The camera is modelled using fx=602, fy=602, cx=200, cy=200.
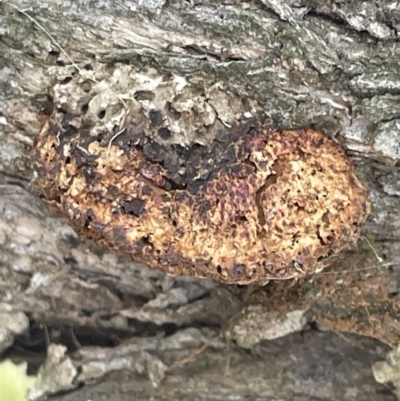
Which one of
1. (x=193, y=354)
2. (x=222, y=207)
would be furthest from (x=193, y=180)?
(x=193, y=354)

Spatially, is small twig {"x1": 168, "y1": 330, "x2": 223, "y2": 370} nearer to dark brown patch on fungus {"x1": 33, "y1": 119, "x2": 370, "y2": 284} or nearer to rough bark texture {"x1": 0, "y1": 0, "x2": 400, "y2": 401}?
rough bark texture {"x1": 0, "y1": 0, "x2": 400, "y2": 401}

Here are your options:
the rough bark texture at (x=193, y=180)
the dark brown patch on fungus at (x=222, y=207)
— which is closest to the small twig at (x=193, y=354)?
the rough bark texture at (x=193, y=180)

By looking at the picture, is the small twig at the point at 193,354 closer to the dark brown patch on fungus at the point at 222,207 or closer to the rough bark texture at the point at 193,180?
the rough bark texture at the point at 193,180

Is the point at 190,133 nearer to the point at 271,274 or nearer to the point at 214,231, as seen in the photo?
the point at 214,231

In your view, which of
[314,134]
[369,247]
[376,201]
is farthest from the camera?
[369,247]

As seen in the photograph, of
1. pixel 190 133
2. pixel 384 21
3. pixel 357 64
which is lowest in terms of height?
pixel 190 133

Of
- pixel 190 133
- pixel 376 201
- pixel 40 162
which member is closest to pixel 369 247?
pixel 376 201

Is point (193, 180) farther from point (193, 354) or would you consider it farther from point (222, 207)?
point (193, 354)
